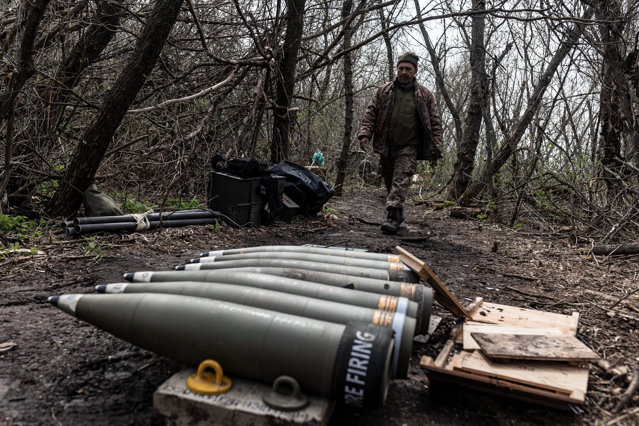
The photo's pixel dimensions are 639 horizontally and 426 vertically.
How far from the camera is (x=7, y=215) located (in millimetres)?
5188

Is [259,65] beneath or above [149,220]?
above

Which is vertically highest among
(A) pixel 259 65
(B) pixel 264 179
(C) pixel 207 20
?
(C) pixel 207 20

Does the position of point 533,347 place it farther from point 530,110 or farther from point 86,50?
point 530,110

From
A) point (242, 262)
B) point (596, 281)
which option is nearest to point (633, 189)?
point (596, 281)

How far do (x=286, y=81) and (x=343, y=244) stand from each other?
3690mm

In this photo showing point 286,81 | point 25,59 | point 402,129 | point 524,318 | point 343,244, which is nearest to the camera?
point 524,318

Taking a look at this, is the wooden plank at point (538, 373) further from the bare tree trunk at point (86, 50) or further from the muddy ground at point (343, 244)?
the bare tree trunk at point (86, 50)

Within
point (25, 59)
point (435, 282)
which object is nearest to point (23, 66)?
point (25, 59)

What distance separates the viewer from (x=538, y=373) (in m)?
2.23

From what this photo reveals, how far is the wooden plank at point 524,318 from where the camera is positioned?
9.55 feet

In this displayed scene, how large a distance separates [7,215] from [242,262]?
376 centimetres

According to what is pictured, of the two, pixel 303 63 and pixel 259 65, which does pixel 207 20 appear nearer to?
pixel 259 65

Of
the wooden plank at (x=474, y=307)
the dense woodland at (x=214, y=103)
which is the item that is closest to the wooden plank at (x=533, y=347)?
the wooden plank at (x=474, y=307)

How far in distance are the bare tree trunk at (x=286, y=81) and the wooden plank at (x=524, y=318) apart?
5600 mm
